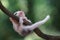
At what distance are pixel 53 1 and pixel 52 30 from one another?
7.2 inches

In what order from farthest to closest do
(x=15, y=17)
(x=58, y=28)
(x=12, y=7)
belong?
(x=58, y=28), (x=12, y=7), (x=15, y=17)

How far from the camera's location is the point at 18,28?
1.14 feet

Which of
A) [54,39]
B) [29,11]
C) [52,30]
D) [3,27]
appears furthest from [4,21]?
[54,39]

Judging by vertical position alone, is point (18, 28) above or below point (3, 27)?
below

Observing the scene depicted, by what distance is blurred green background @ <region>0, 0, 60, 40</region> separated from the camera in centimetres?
128

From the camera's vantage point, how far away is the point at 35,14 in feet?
4.52

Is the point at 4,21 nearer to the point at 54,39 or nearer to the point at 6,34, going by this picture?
the point at 6,34

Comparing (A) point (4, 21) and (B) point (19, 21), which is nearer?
(B) point (19, 21)

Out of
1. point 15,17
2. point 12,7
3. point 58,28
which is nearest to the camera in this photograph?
point 15,17

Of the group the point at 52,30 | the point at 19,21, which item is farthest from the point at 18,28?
the point at 52,30

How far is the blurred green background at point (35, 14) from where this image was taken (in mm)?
1282

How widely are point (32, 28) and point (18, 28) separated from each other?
0.07 feet

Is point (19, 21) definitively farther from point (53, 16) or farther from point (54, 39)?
point (53, 16)

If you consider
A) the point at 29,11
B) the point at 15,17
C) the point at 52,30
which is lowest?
the point at 15,17
